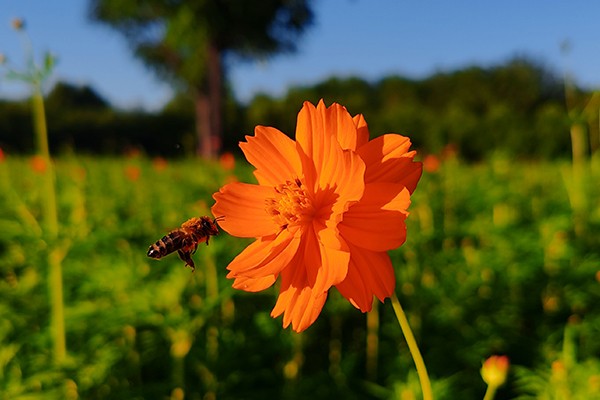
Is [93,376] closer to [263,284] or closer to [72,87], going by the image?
[263,284]

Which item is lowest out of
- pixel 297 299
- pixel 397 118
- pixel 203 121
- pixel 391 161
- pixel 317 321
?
pixel 317 321

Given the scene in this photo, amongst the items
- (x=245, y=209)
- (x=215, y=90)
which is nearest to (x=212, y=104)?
(x=215, y=90)

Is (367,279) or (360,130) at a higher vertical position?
(360,130)

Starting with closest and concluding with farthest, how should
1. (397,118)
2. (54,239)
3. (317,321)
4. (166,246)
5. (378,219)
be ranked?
1. (378,219)
2. (166,246)
3. (54,239)
4. (317,321)
5. (397,118)

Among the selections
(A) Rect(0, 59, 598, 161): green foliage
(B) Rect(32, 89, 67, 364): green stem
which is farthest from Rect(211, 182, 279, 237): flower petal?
(A) Rect(0, 59, 598, 161): green foliage

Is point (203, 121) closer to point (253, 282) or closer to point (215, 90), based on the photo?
point (215, 90)

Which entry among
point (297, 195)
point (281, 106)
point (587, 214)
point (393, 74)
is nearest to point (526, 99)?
point (393, 74)
